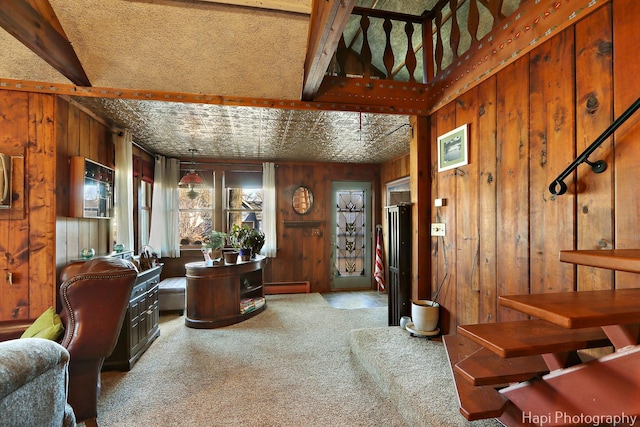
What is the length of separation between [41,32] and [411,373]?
10.7ft

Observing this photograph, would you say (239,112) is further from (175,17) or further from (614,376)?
(614,376)

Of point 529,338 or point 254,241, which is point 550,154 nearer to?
point 529,338

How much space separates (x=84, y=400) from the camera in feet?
5.81

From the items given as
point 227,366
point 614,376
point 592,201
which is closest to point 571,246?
point 592,201

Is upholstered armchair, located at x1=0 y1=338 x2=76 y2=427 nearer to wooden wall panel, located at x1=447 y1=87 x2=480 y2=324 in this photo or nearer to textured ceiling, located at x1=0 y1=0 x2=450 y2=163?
textured ceiling, located at x1=0 y1=0 x2=450 y2=163

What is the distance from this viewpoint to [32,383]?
112cm

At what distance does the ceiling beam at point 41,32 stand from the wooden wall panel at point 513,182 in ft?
9.73

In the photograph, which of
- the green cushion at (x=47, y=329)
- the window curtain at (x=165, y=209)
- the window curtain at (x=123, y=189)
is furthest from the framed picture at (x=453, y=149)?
the window curtain at (x=165, y=209)

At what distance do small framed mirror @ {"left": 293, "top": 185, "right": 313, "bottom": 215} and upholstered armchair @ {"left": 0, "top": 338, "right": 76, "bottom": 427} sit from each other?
14.4 feet

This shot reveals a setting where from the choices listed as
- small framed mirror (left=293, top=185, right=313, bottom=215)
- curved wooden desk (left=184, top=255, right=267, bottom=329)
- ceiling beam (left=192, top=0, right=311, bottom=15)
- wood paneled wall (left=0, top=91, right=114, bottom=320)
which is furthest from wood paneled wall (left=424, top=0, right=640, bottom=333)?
small framed mirror (left=293, top=185, right=313, bottom=215)

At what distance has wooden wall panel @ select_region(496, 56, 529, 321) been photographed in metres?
1.80

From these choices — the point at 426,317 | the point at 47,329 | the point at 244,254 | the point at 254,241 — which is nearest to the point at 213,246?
the point at 244,254

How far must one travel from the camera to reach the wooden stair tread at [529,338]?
0.97 metres

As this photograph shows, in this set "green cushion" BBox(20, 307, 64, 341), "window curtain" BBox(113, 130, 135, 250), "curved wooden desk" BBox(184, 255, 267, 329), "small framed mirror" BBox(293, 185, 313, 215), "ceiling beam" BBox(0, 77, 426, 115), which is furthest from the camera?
"small framed mirror" BBox(293, 185, 313, 215)
